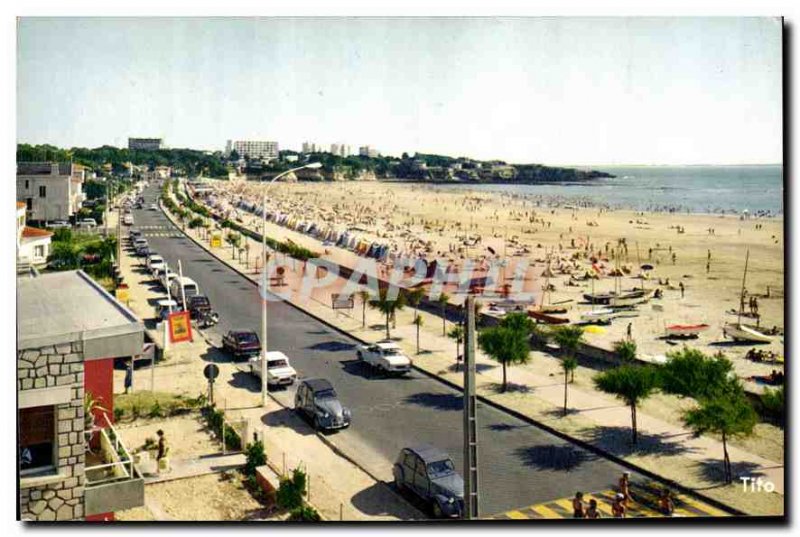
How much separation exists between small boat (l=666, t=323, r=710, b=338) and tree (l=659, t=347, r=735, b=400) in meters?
8.25

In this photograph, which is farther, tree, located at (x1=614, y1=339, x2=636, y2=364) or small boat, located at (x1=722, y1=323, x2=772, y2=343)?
small boat, located at (x1=722, y1=323, x2=772, y2=343)

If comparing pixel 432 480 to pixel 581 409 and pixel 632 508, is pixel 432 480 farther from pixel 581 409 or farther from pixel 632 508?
pixel 581 409

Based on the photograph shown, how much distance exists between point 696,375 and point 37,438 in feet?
42.4

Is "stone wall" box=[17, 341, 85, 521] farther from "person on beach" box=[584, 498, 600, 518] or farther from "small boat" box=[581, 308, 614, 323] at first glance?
"small boat" box=[581, 308, 614, 323]

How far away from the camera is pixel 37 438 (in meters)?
11.9

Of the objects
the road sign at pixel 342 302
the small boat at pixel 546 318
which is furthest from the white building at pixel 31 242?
the small boat at pixel 546 318

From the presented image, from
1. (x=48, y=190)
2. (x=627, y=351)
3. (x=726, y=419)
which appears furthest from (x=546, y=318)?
(x=48, y=190)

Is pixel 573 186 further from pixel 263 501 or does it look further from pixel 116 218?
pixel 263 501

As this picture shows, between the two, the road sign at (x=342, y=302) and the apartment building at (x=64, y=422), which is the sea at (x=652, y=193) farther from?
the apartment building at (x=64, y=422)

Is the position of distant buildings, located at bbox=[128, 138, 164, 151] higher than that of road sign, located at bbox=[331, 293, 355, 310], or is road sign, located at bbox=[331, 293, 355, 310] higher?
distant buildings, located at bbox=[128, 138, 164, 151]

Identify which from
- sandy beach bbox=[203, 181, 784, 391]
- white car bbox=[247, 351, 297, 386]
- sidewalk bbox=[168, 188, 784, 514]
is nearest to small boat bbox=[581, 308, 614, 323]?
sandy beach bbox=[203, 181, 784, 391]

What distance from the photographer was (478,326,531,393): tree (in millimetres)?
20672

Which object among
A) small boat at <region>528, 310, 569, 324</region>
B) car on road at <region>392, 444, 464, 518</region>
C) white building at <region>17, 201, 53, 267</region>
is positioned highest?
white building at <region>17, 201, 53, 267</region>

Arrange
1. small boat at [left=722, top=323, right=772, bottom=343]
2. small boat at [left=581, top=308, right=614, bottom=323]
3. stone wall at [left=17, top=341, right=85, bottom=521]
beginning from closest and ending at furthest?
→ 1. stone wall at [left=17, top=341, right=85, bottom=521]
2. small boat at [left=722, top=323, right=772, bottom=343]
3. small boat at [left=581, top=308, right=614, bottom=323]
